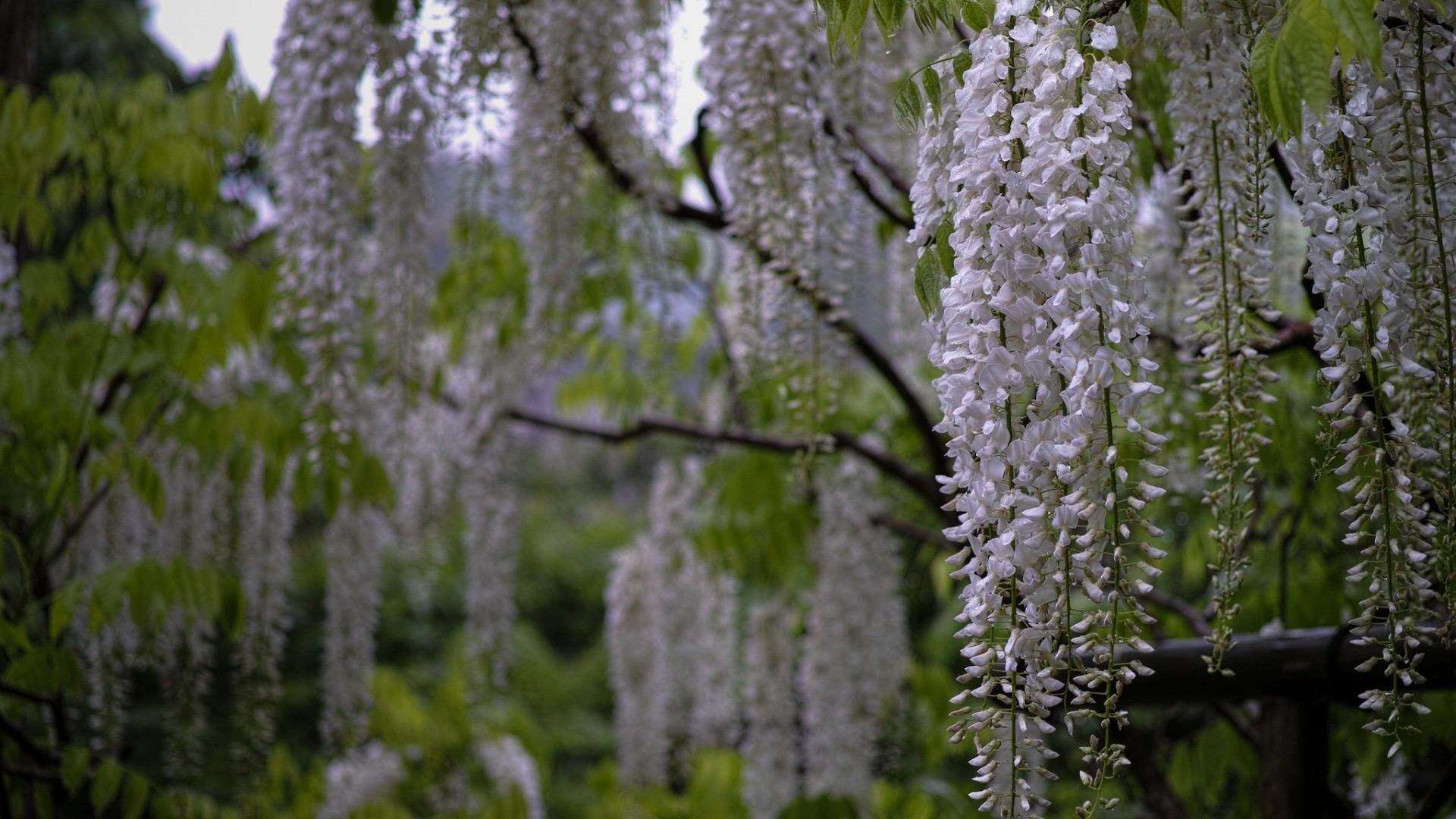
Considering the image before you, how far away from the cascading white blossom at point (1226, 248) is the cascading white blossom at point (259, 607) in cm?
239

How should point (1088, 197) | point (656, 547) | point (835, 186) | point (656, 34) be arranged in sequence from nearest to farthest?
point (1088, 197)
point (835, 186)
point (656, 34)
point (656, 547)

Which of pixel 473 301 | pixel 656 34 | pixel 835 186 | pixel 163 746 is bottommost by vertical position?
pixel 163 746

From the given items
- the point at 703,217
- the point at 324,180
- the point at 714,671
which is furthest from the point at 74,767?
the point at 714,671

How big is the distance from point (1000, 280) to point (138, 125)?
2.48 metres

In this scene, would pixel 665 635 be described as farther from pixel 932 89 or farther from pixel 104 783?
pixel 932 89

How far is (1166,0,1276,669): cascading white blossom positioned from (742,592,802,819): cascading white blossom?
2.56 meters

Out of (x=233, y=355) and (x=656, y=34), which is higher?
(x=656, y=34)

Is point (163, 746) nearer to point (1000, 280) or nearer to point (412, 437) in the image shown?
point (412, 437)

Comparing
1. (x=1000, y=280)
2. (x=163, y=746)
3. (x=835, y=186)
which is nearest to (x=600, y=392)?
(x=835, y=186)

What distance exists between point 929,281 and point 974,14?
29cm

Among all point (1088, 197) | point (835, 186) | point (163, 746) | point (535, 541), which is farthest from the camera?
point (535, 541)

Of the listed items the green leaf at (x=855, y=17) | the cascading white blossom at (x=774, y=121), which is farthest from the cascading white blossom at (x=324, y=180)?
the green leaf at (x=855, y=17)

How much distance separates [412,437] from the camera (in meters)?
3.43

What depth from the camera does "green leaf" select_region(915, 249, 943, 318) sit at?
109cm
